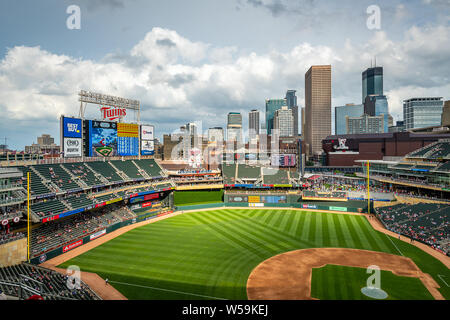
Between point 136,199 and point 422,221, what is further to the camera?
point 136,199

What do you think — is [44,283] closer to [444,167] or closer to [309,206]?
[309,206]

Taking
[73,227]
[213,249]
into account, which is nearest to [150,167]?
[73,227]

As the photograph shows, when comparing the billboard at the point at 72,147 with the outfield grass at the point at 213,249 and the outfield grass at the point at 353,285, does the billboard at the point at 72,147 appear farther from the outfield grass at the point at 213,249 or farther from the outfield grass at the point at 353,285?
the outfield grass at the point at 353,285

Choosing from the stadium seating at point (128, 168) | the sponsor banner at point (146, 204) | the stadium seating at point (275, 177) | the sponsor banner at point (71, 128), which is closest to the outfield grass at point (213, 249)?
the sponsor banner at point (146, 204)

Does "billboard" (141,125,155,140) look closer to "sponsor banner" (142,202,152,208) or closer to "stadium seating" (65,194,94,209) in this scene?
"sponsor banner" (142,202,152,208)

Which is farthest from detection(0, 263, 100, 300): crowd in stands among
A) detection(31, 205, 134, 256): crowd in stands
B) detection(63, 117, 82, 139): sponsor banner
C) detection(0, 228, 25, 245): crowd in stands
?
detection(63, 117, 82, 139): sponsor banner

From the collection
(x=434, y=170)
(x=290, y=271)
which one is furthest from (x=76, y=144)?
(x=434, y=170)

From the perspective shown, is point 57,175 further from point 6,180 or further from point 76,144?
point 6,180
